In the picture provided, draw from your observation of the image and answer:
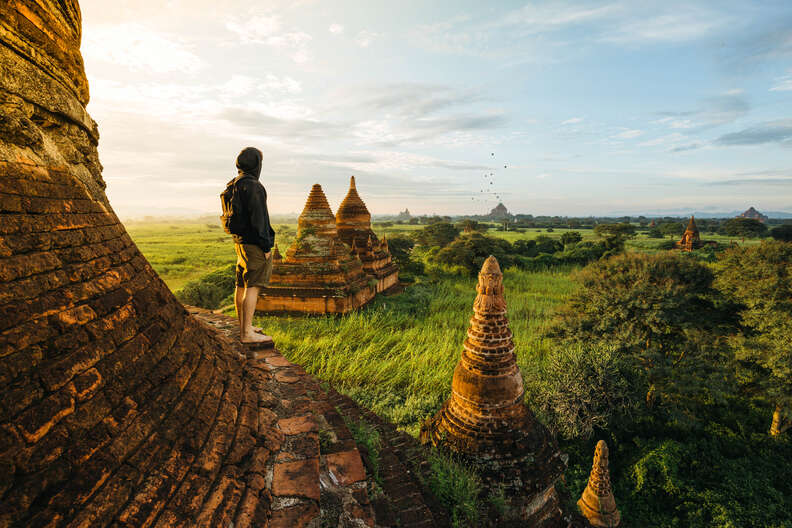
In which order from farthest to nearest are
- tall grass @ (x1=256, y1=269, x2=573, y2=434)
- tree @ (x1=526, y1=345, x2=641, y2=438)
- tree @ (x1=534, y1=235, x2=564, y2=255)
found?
tree @ (x1=534, y1=235, x2=564, y2=255) < tree @ (x1=526, y1=345, x2=641, y2=438) < tall grass @ (x1=256, y1=269, x2=573, y2=434)

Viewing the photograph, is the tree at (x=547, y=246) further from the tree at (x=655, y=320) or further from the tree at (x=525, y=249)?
the tree at (x=655, y=320)

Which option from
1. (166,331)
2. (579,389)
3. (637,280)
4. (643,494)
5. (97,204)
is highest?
(97,204)

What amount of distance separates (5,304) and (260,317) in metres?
11.7

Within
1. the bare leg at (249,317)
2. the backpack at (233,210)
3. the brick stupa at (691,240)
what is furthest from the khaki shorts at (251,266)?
the brick stupa at (691,240)

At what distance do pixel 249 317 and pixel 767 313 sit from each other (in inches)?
669

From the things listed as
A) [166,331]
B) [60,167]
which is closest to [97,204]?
[60,167]

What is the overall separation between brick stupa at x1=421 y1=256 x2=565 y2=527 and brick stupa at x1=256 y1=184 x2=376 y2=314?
8544mm

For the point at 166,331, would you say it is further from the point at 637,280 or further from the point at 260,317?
the point at 637,280

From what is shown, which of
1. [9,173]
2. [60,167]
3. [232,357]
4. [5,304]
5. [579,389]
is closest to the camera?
[5,304]

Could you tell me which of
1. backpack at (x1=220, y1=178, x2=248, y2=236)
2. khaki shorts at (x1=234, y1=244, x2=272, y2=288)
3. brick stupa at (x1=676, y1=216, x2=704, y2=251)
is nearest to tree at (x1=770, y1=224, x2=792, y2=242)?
brick stupa at (x1=676, y1=216, x2=704, y2=251)

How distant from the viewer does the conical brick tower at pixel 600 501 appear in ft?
24.8

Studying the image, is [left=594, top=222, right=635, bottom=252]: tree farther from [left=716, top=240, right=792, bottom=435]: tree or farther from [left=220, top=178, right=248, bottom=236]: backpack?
[left=220, top=178, right=248, bottom=236]: backpack

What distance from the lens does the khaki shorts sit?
438 centimetres

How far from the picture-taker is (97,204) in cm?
265
